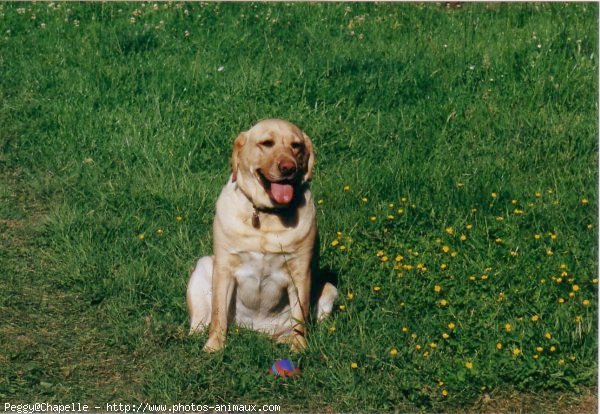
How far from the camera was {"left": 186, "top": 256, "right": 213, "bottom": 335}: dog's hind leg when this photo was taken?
5012 mm

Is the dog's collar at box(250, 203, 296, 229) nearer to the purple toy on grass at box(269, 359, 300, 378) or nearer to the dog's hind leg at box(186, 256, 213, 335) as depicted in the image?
the dog's hind leg at box(186, 256, 213, 335)

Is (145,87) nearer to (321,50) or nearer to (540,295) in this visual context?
(321,50)

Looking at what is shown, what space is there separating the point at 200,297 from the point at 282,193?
2.76 ft

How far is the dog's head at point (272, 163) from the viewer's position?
14.9 feet

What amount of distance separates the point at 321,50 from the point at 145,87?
1.61 meters

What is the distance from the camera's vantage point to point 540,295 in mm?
4980

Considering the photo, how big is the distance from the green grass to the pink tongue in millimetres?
716

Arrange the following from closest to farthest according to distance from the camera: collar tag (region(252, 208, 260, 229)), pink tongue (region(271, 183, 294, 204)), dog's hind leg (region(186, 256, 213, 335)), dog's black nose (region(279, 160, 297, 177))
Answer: dog's black nose (region(279, 160, 297, 177)), pink tongue (region(271, 183, 294, 204)), collar tag (region(252, 208, 260, 229)), dog's hind leg (region(186, 256, 213, 335))

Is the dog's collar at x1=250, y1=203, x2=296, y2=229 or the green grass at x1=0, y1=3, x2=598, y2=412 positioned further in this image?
the dog's collar at x1=250, y1=203, x2=296, y2=229

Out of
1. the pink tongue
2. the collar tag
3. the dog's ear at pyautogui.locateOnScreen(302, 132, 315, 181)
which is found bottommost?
the collar tag

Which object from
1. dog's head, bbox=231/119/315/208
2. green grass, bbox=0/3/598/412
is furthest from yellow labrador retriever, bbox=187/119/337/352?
green grass, bbox=0/3/598/412

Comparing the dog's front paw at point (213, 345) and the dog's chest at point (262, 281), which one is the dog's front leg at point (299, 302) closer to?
the dog's chest at point (262, 281)

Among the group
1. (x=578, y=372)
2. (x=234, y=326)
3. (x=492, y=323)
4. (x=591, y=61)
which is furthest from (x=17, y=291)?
(x=591, y=61)

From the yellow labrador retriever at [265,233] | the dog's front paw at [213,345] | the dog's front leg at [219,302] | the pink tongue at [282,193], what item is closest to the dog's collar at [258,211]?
the yellow labrador retriever at [265,233]
